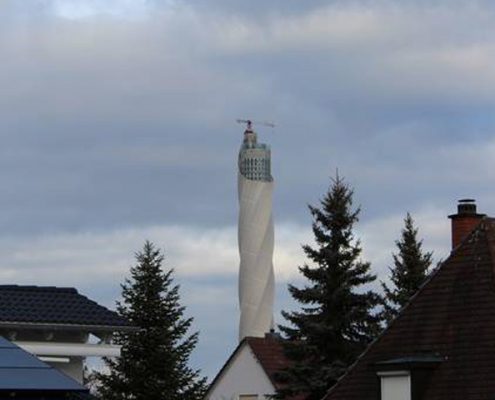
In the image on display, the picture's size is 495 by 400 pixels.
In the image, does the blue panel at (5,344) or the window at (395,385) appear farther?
the blue panel at (5,344)

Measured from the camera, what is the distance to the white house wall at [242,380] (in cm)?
7225

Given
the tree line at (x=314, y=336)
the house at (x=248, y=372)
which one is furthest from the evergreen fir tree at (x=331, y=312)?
the house at (x=248, y=372)

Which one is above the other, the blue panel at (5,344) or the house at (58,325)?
the house at (58,325)

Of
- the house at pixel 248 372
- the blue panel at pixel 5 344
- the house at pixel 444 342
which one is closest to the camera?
the house at pixel 444 342

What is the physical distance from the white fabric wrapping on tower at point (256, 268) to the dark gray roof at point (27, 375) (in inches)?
5103

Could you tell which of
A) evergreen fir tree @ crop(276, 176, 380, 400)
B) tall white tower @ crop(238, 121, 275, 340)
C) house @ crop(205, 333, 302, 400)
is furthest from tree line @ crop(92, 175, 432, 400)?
tall white tower @ crop(238, 121, 275, 340)

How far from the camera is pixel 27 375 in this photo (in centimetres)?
3544

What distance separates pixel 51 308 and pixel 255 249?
130 m

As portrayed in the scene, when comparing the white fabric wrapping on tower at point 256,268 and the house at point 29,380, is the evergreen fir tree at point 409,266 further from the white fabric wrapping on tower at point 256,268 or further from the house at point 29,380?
the white fabric wrapping on tower at point 256,268

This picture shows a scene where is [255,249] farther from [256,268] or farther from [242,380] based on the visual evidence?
[242,380]

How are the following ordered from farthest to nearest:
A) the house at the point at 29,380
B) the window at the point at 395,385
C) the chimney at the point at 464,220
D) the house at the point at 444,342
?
1. the chimney at the point at 464,220
2. the window at the point at 395,385
3. the house at the point at 444,342
4. the house at the point at 29,380

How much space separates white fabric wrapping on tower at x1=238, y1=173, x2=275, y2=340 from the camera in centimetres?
16900

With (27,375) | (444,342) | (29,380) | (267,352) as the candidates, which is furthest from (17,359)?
(267,352)

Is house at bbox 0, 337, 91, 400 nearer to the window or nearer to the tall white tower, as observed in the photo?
the window
